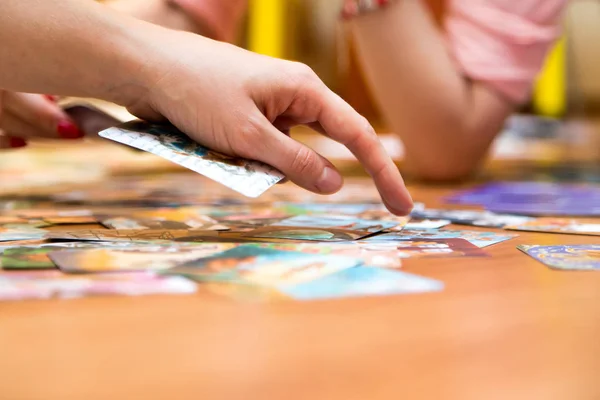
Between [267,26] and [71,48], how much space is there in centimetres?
315

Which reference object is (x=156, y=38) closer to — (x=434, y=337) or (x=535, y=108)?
(x=434, y=337)

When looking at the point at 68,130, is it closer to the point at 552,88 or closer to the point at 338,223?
the point at 338,223

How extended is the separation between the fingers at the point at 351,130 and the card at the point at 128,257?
0.16m

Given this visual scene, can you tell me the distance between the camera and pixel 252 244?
0.58m

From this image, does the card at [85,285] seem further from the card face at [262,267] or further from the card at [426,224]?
the card at [426,224]

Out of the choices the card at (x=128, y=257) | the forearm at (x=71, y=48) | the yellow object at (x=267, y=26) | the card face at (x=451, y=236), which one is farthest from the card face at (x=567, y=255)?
the yellow object at (x=267, y=26)

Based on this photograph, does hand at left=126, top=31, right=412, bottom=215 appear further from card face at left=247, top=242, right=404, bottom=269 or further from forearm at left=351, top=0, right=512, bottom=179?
forearm at left=351, top=0, right=512, bottom=179

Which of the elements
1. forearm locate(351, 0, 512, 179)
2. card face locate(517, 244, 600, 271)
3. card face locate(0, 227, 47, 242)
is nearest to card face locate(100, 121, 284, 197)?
card face locate(0, 227, 47, 242)

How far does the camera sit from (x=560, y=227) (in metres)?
0.72

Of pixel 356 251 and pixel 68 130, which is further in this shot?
pixel 68 130

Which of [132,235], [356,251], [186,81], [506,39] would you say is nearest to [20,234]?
[132,235]

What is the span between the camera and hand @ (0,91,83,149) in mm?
953

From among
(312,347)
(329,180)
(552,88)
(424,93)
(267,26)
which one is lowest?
(312,347)

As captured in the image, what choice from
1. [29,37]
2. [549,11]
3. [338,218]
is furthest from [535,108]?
[29,37]
